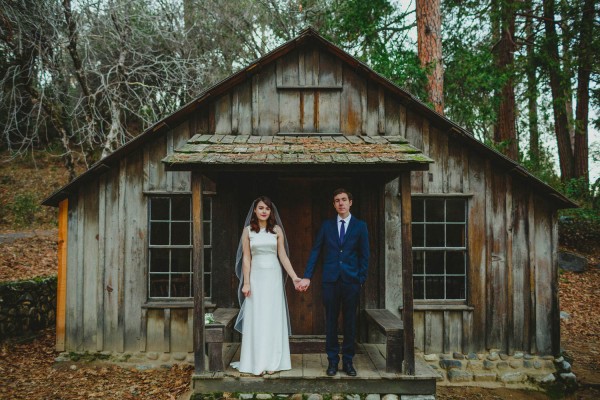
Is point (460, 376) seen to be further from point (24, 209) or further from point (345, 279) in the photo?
point (24, 209)

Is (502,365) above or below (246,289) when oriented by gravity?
below

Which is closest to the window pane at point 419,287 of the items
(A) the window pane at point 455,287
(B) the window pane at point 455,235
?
(A) the window pane at point 455,287

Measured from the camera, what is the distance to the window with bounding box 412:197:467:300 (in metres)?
7.21

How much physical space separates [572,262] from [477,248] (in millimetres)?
7677

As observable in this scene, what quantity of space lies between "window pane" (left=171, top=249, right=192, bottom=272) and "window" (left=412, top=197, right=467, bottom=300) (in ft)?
12.2

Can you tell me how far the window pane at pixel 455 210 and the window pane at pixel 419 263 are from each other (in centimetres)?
73

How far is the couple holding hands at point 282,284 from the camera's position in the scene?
553 cm

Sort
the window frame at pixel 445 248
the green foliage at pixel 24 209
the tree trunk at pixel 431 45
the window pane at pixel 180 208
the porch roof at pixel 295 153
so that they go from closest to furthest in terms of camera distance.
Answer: the porch roof at pixel 295 153 → the window frame at pixel 445 248 → the window pane at pixel 180 208 → the tree trunk at pixel 431 45 → the green foliage at pixel 24 209

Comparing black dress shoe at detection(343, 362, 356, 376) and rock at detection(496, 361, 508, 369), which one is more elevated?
black dress shoe at detection(343, 362, 356, 376)

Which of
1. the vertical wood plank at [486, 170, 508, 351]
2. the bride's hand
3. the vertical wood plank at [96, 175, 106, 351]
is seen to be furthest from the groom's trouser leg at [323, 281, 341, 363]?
the vertical wood plank at [96, 175, 106, 351]

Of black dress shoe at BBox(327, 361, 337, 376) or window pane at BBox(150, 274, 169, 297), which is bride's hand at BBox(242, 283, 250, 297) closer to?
black dress shoe at BBox(327, 361, 337, 376)

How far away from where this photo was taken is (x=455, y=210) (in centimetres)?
724

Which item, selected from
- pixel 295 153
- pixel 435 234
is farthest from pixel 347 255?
pixel 435 234

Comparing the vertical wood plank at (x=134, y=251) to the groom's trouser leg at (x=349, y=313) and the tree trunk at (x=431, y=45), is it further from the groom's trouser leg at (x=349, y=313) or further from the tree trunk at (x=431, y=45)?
the tree trunk at (x=431, y=45)
